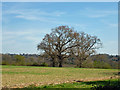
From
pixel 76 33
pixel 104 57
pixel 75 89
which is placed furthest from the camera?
pixel 76 33

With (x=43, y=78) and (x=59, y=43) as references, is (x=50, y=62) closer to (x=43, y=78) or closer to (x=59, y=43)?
(x=59, y=43)

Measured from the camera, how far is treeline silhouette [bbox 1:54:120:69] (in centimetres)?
3875

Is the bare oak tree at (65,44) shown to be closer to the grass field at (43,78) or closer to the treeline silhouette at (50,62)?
Result: the treeline silhouette at (50,62)

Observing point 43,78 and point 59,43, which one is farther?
point 59,43

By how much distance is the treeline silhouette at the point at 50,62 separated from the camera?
3875 cm

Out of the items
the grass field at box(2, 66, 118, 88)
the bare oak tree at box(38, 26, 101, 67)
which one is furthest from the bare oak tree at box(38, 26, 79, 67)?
the grass field at box(2, 66, 118, 88)

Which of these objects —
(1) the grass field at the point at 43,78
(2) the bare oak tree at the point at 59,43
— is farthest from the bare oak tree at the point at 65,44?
(1) the grass field at the point at 43,78

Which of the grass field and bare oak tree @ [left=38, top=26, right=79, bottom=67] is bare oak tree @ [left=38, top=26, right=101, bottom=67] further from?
→ the grass field

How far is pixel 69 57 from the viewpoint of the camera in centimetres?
4294

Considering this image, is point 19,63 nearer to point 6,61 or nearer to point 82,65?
point 6,61

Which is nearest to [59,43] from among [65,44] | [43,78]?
[65,44]

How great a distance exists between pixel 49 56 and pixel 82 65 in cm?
752

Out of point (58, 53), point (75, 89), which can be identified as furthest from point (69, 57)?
point (75, 89)

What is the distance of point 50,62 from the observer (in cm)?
4319
